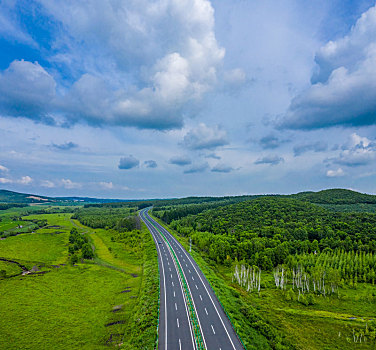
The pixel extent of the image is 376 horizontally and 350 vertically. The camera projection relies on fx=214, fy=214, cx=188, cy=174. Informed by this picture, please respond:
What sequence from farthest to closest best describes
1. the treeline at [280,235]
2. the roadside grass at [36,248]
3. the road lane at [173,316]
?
the roadside grass at [36,248] → the treeline at [280,235] → the road lane at [173,316]

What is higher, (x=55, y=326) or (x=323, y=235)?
(x=323, y=235)

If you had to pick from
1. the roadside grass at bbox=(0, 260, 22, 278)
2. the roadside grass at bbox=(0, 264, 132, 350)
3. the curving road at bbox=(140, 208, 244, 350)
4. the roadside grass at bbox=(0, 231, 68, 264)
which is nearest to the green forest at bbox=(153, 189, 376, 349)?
the curving road at bbox=(140, 208, 244, 350)

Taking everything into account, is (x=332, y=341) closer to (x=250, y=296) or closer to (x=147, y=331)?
(x=250, y=296)

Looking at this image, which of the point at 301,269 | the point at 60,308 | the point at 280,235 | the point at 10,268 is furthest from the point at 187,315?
the point at 10,268

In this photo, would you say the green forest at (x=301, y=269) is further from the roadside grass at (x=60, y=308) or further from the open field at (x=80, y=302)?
the roadside grass at (x=60, y=308)

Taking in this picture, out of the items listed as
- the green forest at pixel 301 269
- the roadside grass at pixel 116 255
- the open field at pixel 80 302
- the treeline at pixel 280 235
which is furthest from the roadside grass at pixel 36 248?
the treeline at pixel 280 235

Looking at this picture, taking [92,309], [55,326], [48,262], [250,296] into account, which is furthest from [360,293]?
[48,262]

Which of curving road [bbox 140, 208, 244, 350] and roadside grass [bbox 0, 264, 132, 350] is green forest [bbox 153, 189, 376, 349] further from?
roadside grass [bbox 0, 264, 132, 350]
